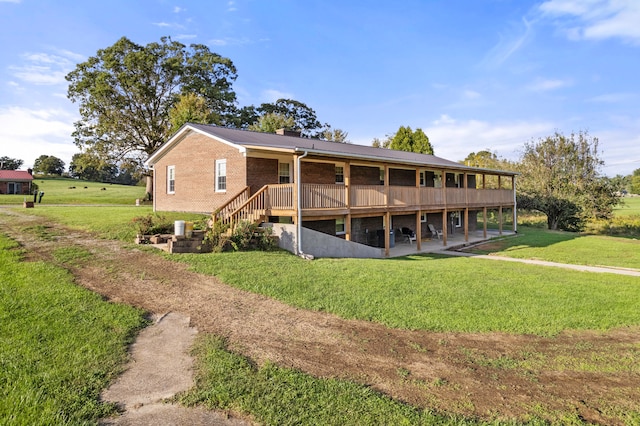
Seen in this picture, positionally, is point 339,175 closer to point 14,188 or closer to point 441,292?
point 441,292

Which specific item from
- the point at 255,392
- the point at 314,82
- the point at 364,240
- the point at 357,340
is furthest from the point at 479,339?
the point at 314,82

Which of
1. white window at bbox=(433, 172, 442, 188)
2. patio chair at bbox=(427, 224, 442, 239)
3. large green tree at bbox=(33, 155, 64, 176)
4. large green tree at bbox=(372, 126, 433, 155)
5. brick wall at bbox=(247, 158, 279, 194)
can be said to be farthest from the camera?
large green tree at bbox=(33, 155, 64, 176)

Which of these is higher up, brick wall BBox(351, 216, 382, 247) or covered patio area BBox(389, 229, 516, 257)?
brick wall BBox(351, 216, 382, 247)

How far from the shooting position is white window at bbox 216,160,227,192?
55.5 feet

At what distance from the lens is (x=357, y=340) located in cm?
563

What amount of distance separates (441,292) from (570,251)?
42.3ft

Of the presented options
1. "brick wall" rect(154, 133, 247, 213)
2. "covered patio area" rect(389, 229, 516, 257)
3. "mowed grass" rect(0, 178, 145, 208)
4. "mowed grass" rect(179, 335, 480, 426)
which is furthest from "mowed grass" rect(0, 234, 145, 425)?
"mowed grass" rect(0, 178, 145, 208)

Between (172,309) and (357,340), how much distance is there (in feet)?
11.8

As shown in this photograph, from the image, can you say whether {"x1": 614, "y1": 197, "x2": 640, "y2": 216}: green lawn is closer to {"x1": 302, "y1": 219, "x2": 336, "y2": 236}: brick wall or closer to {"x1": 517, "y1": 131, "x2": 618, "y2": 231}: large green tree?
{"x1": 517, "y1": 131, "x2": 618, "y2": 231}: large green tree

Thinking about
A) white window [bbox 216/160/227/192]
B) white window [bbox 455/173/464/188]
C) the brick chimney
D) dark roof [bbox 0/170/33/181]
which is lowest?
white window [bbox 216/160/227/192]

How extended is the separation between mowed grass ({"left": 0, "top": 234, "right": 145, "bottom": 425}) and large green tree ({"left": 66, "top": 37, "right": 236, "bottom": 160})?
2984 cm

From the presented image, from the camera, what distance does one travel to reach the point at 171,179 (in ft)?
68.3

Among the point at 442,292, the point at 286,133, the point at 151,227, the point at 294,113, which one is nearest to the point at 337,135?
the point at 294,113

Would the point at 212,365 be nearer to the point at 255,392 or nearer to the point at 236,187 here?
the point at 255,392
